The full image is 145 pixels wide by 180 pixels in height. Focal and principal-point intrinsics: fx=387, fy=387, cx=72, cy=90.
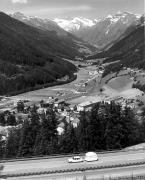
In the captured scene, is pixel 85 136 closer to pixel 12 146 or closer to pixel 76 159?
pixel 12 146

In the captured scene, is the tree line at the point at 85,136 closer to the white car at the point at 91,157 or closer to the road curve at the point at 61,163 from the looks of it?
the road curve at the point at 61,163

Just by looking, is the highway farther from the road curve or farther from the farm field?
the farm field

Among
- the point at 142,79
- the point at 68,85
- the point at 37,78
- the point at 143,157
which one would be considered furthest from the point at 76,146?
the point at 37,78

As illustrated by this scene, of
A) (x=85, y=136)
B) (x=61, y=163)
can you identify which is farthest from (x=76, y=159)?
(x=85, y=136)

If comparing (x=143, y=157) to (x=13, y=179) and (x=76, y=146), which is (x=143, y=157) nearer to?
(x=13, y=179)

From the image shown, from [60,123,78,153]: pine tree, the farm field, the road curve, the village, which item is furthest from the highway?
the farm field

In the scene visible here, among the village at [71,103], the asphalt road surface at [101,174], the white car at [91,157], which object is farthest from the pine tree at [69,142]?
the village at [71,103]
